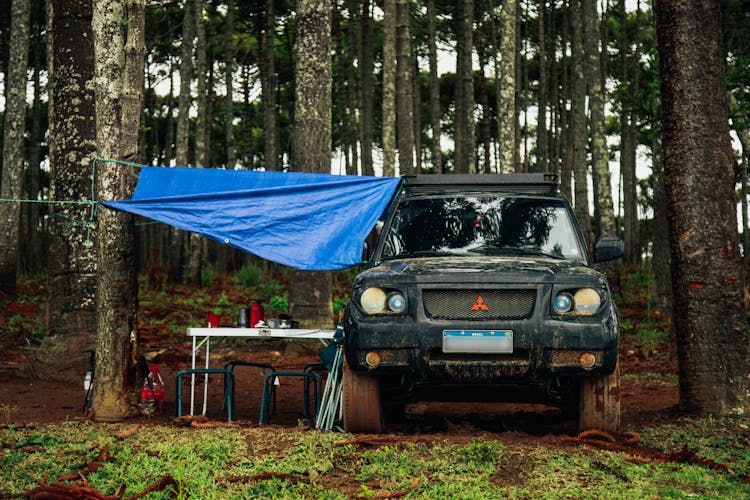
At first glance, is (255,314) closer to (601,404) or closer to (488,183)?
(488,183)

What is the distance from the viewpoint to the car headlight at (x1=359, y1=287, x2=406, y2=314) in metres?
5.55

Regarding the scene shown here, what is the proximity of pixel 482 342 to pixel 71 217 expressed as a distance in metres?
5.58

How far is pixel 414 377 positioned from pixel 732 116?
10160mm

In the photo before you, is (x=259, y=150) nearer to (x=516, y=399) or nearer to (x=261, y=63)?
(x=261, y=63)

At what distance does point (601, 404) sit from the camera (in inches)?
222

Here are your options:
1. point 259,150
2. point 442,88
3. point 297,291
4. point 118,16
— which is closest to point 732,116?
point 297,291

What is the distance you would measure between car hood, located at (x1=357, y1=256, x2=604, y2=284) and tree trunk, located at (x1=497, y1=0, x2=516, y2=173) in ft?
22.0

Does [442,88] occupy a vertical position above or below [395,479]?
above

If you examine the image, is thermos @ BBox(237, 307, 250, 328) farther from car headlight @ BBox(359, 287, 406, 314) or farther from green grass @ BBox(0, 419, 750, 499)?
car headlight @ BBox(359, 287, 406, 314)

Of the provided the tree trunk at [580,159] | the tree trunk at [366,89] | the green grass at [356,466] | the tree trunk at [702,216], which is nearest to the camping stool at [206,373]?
the green grass at [356,466]

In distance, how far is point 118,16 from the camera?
6.95m

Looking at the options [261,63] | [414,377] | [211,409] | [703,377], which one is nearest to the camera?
[414,377]

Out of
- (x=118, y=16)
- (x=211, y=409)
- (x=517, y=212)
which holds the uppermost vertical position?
(x=118, y=16)

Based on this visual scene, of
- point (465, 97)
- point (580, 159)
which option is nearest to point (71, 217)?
point (580, 159)
